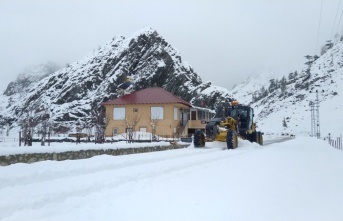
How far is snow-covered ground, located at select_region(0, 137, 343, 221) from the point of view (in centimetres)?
557

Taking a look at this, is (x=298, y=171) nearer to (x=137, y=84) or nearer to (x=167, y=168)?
(x=167, y=168)

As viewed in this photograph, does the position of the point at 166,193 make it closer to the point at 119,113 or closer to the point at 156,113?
the point at 156,113

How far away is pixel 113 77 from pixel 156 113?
5379 centimetres

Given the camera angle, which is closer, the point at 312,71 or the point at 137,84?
the point at 137,84

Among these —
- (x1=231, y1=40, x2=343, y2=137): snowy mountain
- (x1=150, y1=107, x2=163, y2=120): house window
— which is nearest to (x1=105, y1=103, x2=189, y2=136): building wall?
(x1=150, y1=107, x2=163, y2=120): house window

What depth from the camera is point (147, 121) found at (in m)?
48.2

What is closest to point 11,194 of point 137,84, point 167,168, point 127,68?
point 167,168

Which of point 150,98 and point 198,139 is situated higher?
point 150,98

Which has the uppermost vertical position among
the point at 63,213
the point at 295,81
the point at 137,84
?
the point at 295,81

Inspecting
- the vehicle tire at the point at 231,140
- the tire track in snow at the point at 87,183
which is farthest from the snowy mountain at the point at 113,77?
the tire track in snow at the point at 87,183

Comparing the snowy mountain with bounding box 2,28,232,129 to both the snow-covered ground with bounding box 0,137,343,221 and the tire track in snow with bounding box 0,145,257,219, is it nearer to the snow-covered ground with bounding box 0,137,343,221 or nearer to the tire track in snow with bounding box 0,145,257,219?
the tire track in snow with bounding box 0,145,257,219

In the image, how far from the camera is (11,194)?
6668 mm

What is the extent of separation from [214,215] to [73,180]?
13.9 ft

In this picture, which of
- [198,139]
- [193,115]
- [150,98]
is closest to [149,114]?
Answer: [150,98]
